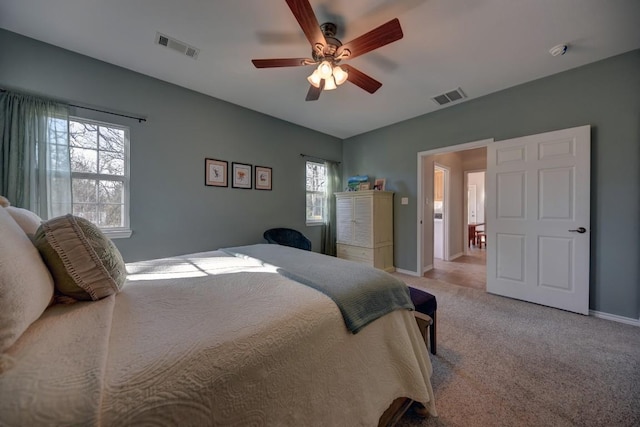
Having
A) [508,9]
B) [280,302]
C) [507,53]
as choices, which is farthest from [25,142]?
[507,53]

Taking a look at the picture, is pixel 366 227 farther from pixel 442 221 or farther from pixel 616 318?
pixel 616 318

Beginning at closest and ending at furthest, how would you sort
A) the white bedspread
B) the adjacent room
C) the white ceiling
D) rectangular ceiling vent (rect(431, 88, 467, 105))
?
the white bedspread < the adjacent room < the white ceiling < rectangular ceiling vent (rect(431, 88, 467, 105))

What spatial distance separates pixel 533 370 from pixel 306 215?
133 inches

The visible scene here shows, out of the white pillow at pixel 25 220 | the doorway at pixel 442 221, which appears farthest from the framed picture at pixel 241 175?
the doorway at pixel 442 221

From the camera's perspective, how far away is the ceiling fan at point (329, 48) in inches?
61.4

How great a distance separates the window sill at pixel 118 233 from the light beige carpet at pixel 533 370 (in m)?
3.06

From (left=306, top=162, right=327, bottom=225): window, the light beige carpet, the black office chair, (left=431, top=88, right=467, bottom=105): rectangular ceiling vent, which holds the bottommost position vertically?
the light beige carpet

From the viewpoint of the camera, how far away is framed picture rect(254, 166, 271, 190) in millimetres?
3705

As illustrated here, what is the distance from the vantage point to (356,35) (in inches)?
82.4

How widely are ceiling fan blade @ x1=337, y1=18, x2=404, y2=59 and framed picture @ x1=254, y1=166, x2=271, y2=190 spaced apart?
2217 mm

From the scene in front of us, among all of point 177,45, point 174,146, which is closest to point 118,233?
point 174,146

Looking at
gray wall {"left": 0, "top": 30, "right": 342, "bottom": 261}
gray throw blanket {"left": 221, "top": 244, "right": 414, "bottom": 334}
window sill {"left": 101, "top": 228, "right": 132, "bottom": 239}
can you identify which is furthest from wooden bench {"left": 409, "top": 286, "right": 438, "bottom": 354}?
window sill {"left": 101, "top": 228, "right": 132, "bottom": 239}

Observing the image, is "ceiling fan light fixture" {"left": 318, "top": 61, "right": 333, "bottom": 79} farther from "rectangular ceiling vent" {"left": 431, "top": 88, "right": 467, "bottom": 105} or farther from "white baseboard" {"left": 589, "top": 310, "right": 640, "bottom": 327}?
"white baseboard" {"left": 589, "top": 310, "right": 640, "bottom": 327}

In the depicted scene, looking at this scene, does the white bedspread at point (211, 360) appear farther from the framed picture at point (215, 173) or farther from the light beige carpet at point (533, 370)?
the framed picture at point (215, 173)
